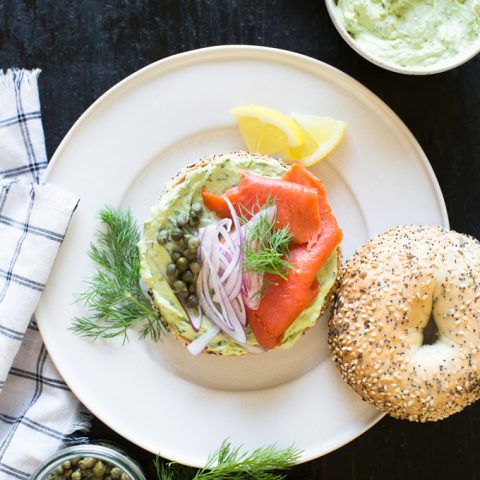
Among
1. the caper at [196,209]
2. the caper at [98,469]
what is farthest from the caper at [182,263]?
the caper at [98,469]

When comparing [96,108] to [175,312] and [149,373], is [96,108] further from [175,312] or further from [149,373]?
[149,373]

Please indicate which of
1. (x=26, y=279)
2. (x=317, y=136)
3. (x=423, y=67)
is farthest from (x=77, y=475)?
(x=423, y=67)

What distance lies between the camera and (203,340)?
2.19 m

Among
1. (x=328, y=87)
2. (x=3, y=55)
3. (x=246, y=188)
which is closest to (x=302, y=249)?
(x=246, y=188)

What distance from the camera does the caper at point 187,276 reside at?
2.15 m

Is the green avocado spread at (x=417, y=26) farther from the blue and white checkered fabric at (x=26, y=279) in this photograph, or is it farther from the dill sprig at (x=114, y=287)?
the blue and white checkered fabric at (x=26, y=279)

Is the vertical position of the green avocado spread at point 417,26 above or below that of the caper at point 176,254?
above

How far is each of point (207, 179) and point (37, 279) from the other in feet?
2.13

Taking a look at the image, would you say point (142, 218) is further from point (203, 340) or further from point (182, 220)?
point (203, 340)

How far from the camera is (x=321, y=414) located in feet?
7.73

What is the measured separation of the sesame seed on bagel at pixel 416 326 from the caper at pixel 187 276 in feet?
1.62

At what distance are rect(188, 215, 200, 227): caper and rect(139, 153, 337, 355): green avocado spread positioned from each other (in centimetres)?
2

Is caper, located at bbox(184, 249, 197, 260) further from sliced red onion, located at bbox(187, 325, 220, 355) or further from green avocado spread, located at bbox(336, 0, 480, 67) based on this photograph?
green avocado spread, located at bbox(336, 0, 480, 67)

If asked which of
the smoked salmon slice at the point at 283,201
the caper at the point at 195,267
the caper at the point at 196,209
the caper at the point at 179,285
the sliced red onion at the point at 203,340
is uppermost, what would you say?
the smoked salmon slice at the point at 283,201
